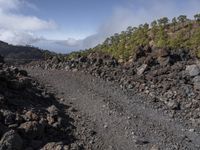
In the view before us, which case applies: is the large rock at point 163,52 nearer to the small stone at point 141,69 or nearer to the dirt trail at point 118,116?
the small stone at point 141,69

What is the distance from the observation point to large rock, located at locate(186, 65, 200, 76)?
21.2 m

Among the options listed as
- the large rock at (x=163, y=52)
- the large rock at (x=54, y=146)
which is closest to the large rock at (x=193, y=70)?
the large rock at (x=163, y=52)

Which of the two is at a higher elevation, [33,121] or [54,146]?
[33,121]

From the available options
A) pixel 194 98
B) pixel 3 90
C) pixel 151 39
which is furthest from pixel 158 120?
pixel 151 39

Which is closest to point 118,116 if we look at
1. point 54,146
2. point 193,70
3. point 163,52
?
point 54,146

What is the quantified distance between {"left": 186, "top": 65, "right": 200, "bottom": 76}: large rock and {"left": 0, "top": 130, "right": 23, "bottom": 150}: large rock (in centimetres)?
1128

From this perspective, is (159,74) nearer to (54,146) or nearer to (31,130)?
(31,130)

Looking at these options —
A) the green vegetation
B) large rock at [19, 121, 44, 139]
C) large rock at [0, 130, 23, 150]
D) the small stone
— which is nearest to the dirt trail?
large rock at [19, 121, 44, 139]

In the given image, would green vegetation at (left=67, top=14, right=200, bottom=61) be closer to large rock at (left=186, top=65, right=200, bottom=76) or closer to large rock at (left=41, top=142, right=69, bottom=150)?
large rock at (left=186, top=65, right=200, bottom=76)

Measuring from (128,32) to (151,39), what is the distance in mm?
3388

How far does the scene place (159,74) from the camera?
21.4 metres

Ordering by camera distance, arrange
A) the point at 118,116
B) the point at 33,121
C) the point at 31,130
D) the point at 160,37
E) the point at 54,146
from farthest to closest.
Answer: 1. the point at 160,37
2. the point at 118,116
3. the point at 33,121
4. the point at 31,130
5. the point at 54,146

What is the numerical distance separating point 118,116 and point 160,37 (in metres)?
14.5

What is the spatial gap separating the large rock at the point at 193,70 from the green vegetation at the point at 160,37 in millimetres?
4967
